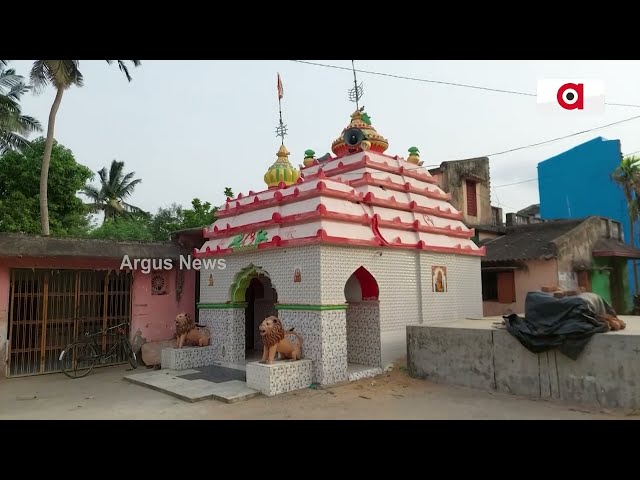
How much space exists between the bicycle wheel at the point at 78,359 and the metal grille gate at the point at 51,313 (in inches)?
8.8

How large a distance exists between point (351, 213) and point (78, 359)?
693 centimetres

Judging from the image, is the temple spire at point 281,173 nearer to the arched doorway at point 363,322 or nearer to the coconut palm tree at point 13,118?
the arched doorway at point 363,322

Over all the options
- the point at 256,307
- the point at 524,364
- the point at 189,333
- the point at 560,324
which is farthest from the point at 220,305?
the point at 560,324

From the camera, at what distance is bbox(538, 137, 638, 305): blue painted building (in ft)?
74.6

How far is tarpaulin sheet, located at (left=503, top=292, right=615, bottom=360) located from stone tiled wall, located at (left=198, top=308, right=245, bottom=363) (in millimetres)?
6047

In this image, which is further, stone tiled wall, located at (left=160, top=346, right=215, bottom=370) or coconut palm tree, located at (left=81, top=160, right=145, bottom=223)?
coconut palm tree, located at (left=81, top=160, right=145, bottom=223)

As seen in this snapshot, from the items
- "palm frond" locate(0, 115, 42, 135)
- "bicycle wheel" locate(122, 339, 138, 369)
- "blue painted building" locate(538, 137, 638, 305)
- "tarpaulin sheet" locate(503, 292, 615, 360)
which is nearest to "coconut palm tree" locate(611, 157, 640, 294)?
"blue painted building" locate(538, 137, 638, 305)

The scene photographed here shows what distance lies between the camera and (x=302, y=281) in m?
8.85

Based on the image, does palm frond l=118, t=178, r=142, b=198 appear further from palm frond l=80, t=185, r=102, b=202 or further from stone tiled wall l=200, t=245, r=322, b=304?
stone tiled wall l=200, t=245, r=322, b=304

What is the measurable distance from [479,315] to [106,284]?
9590mm

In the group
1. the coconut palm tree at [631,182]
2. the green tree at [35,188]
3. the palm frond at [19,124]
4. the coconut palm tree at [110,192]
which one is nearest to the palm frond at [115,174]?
the coconut palm tree at [110,192]

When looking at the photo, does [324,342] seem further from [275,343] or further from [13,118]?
[13,118]

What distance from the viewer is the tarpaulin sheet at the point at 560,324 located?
7035mm

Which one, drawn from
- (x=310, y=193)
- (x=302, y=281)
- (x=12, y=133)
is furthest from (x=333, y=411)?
(x=12, y=133)
